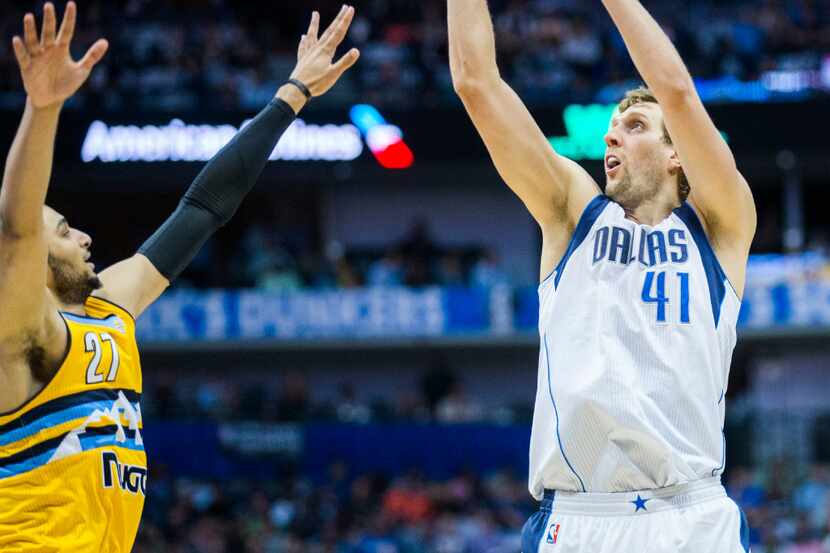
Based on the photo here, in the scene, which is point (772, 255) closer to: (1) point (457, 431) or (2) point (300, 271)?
(1) point (457, 431)

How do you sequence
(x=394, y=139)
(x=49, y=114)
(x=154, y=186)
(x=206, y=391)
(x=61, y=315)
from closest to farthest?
(x=49, y=114) < (x=61, y=315) < (x=394, y=139) < (x=206, y=391) < (x=154, y=186)

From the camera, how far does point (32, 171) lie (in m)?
3.61

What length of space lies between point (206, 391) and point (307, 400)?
195 cm

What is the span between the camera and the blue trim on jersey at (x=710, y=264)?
3805 mm

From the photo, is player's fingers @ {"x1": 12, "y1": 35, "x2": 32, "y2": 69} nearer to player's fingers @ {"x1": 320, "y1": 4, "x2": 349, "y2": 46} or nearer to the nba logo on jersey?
player's fingers @ {"x1": 320, "y1": 4, "x2": 349, "y2": 46}

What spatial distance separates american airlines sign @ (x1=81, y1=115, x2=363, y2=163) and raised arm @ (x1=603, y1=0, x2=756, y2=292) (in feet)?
53.6

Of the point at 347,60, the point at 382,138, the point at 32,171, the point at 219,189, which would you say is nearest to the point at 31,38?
the point at 32,171

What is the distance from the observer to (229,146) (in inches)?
197

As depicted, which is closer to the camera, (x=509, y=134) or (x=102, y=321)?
(x=509, y=134)

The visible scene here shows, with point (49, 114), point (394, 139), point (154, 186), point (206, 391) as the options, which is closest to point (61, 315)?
point (49, 114)

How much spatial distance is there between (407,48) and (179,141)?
167 inches

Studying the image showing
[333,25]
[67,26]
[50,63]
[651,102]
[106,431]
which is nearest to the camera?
[67,26]

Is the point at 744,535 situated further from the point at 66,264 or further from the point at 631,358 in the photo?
the point at 66,264

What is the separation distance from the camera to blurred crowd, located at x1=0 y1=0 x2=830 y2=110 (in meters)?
19.8
